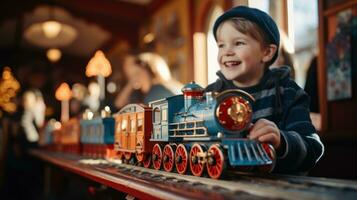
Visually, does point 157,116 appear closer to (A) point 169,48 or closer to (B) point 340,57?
(B) point 340,57

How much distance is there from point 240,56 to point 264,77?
13 cm

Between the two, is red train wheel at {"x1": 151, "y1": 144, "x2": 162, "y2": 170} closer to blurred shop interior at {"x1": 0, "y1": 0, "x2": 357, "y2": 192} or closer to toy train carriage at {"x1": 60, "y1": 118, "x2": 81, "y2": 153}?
blurred shop interior at {"x1": 0, "y1": 0, "x2": 357, "y2": 192}

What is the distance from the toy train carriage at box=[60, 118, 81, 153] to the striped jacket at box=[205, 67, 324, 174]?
7.08 feet

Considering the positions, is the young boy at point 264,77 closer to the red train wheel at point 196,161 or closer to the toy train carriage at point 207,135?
the toy train carriage at point 207,135

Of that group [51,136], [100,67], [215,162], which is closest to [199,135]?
[215,162]

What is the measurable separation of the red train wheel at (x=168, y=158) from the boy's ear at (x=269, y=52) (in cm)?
52

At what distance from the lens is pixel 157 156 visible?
1.69m

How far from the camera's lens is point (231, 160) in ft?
4.13

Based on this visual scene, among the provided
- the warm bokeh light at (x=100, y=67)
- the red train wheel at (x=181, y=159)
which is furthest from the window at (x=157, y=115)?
the warm bokeh light at (x=100, y=67)

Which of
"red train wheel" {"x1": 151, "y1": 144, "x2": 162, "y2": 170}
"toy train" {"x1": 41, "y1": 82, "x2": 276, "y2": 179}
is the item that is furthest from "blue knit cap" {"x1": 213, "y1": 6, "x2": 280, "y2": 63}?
"red train wheel" {"x1": 151, "y1": 144, "x2": 162, "y2": 170}

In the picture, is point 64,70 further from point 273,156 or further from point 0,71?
point 273,156

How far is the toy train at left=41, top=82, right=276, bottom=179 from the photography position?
4.30ft

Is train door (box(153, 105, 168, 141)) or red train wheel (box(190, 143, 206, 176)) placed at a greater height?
train door (box(153, 105, 168, 141))

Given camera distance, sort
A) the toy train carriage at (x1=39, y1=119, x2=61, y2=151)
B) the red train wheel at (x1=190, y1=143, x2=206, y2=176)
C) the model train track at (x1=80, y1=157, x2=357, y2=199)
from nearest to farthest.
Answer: the model train track at (x1=80, y1=157, x2=357, y2=199), the red train wheel at (x1=190, y1=143, x2=206, y2=176), the toy train carriage at (x1=39, y1=119, x2=61, y2=151)
